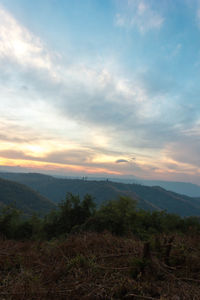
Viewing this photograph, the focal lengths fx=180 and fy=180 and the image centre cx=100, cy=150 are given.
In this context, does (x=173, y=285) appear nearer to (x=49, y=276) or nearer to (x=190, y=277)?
(x=190, y=277)

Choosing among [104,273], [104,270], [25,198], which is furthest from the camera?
[25,198]

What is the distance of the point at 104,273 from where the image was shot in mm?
4766

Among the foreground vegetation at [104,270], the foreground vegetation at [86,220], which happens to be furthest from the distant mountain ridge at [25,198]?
the foreground vegetation at [104,270]

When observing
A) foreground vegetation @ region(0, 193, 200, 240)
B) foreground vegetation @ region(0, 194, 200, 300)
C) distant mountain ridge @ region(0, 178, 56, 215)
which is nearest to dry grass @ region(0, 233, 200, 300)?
foreground vegetation @ region(0, 194, 200, 300)

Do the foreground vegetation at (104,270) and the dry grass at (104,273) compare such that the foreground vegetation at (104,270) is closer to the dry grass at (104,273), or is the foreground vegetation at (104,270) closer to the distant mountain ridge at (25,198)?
the dry grass at (104,273)

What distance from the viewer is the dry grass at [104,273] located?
394 centimetres

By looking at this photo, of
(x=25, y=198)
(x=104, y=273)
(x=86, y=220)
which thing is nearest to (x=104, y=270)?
(x=104, y=273)

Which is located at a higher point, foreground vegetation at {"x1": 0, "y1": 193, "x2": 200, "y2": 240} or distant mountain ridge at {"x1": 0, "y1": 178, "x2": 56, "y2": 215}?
foreground vegetation at {"x1": 0, "y1": 193, "x2": 200, "y2": 240}

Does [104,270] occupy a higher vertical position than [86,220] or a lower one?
higher

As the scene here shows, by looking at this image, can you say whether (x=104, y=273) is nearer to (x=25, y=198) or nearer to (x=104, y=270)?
(x=104, y=270)

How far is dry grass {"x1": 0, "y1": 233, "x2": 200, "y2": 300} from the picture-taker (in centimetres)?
394

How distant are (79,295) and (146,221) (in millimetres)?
29666

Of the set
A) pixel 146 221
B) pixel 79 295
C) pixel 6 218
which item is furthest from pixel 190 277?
pixel 6 218

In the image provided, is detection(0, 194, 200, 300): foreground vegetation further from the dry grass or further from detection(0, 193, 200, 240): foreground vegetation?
detection(0, 193, 200, 240): foreground vegetation
